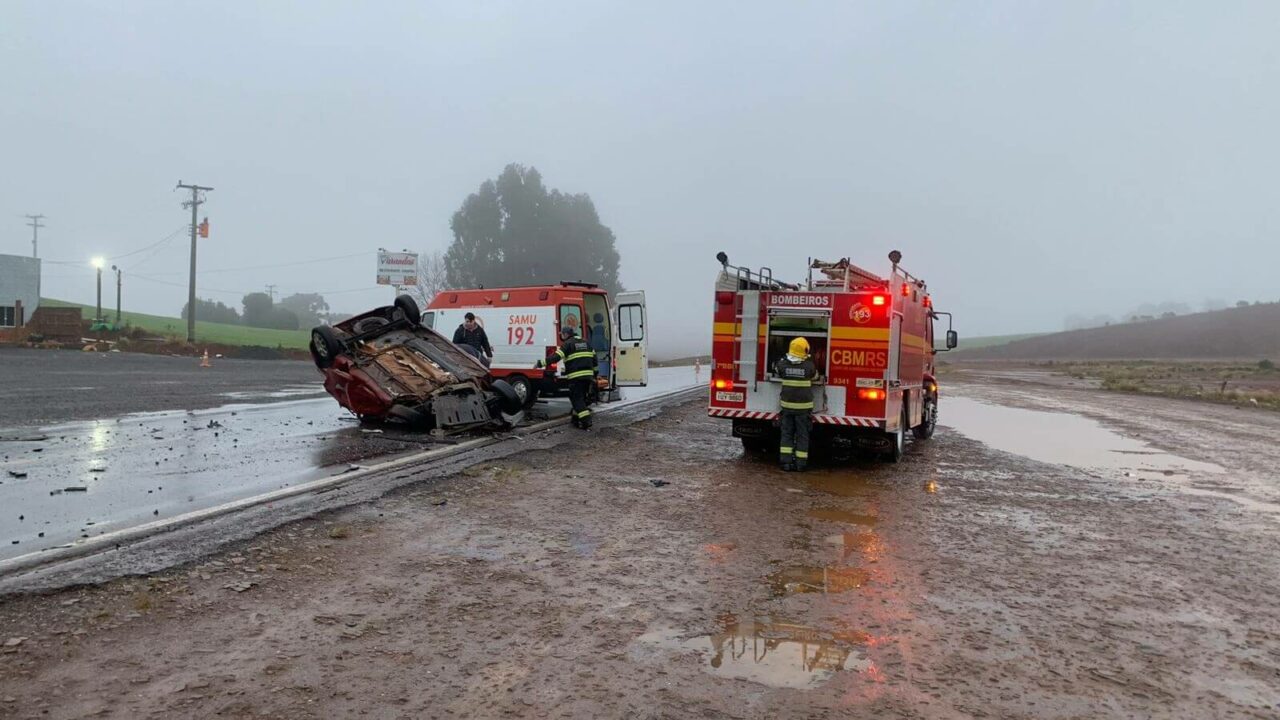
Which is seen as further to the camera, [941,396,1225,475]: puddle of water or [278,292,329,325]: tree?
[278,292,329,325]: tree

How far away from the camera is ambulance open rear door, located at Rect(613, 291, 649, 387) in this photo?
15.5 metres

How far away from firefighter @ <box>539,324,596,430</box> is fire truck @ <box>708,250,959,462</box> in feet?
9.23

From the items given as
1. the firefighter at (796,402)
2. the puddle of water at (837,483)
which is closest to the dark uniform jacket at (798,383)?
the firefighter at (796,402)

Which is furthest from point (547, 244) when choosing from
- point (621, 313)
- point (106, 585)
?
point (106, 585)

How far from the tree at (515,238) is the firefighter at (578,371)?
50.3m

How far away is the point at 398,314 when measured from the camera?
11820 mm

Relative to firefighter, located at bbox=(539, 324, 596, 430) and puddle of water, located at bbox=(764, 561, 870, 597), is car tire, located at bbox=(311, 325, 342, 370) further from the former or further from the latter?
puddle of water, located at bbox=(764, 561, 870, 597)

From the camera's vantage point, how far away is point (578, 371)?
39.4ft

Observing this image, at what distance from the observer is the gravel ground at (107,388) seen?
39.0 ft

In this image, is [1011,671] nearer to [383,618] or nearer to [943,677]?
[943,677]

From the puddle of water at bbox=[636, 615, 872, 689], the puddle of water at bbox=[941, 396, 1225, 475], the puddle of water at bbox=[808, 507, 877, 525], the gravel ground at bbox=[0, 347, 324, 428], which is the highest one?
the gravel ground at bbox=[0, 347, 324, 428]

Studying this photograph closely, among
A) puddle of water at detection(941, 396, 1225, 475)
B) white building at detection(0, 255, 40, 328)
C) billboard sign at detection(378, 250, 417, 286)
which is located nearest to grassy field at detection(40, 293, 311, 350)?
white building at detection(0, 255, 40, 328)

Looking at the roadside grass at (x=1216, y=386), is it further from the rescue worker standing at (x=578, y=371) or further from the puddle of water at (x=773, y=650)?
the puddle of water at (x=773, y=650)

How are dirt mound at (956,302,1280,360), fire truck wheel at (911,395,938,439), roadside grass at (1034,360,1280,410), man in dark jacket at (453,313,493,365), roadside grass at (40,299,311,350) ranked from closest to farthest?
1. fire truck wheel at (911,395,938,439)
2. man in dark jacket at (453,313,493,365)
3. roadside grass at (1034,360,1280,410)
4. roadside grass at (40,299,311,350)
5. dirt mound at (956,302,1280,360)
